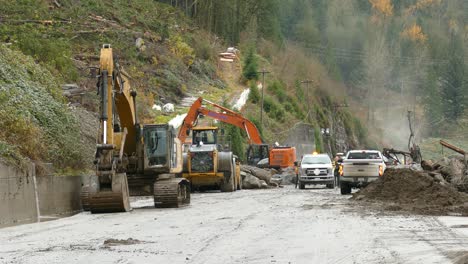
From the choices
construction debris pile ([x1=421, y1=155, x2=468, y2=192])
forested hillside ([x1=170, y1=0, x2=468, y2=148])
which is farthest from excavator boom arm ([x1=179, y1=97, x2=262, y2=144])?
forested hillside ([x1=170, y1=0, x2=468, y2=148])

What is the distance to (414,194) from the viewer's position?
29.3m

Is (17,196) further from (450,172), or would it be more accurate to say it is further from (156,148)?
(450,172)

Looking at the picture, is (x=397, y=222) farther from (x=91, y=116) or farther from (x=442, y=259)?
(x=91, y=116)

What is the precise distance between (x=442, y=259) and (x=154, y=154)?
1634 centimetres

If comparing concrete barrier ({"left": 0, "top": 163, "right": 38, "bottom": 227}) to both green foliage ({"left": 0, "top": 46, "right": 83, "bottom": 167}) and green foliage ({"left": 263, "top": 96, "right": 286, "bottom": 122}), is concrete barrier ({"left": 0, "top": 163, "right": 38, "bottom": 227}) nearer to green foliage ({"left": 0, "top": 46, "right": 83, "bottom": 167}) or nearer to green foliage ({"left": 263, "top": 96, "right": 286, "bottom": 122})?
green foliage ({"left": 0, "top": 46, "right": 83, "bottom": 167})

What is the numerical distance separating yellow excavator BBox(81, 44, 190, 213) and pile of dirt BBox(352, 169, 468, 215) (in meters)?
6.90

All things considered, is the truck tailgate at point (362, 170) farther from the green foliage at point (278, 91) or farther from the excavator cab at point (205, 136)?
the green foliage at point (278, 91)

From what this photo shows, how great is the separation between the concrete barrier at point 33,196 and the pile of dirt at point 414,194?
997 centimetres

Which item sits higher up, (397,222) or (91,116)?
(91,116)

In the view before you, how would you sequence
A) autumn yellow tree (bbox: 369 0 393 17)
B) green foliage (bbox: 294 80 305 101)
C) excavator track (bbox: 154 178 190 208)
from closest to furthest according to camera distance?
excavator track (bbox: 154 178 190 208)
green foliage (bbox: 294 80 305 101)
autumn yellow tree (bbox: 369 0 393 17)

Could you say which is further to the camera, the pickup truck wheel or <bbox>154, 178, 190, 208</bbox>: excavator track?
the pickup truck wheel

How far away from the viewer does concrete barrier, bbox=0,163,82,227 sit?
864 inches

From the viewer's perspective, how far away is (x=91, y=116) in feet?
138

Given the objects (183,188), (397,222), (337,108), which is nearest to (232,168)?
(183,188)
